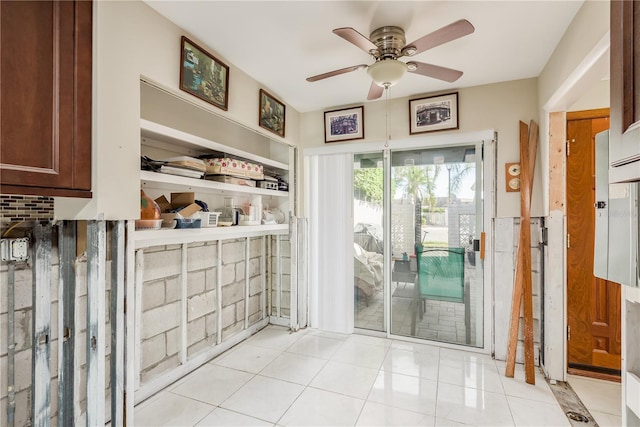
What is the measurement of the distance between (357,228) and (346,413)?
5.94 ft

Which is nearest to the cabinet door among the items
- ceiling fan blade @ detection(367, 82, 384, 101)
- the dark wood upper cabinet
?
ceiling fan blade @ detection(367, 82, 384, 101)

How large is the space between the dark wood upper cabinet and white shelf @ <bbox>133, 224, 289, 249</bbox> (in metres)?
0.50

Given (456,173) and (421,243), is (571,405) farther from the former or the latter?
(456,173)

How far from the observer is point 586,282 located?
8.50ft

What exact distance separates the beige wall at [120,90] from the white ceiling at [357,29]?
0.19 m

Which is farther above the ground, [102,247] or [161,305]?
[102,247]

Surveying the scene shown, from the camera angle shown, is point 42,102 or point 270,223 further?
point 270,223

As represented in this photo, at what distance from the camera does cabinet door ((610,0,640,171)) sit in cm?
61

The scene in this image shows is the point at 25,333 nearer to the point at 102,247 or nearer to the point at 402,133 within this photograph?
the point at 102,247

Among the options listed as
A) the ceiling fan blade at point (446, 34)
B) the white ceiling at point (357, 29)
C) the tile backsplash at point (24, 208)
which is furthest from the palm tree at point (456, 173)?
the tile backsplash at point (24, 208)

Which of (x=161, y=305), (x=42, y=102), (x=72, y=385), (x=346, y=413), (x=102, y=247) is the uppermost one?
(x=42, y=102)

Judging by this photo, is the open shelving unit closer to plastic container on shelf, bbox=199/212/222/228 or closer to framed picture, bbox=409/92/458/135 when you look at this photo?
plastic container on shelf, bbox=199/212/222/228

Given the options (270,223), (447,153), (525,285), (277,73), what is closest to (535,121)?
(447,153)

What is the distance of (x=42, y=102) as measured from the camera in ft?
3.93
